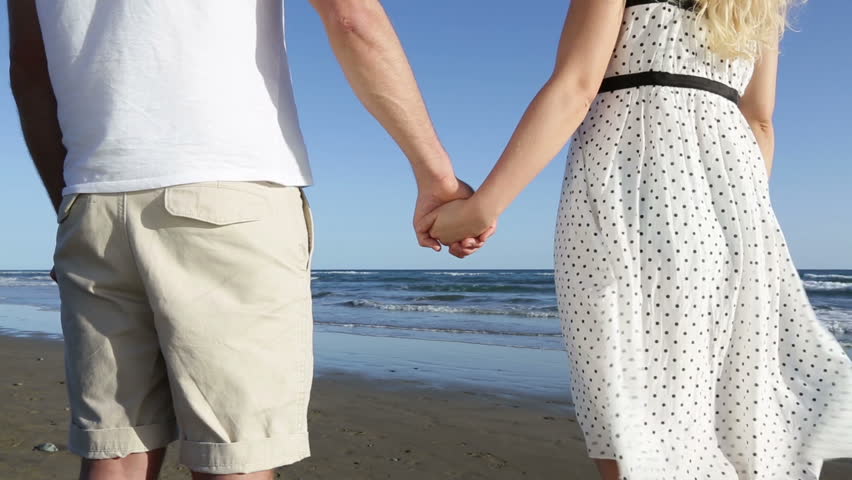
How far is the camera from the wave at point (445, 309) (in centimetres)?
1421

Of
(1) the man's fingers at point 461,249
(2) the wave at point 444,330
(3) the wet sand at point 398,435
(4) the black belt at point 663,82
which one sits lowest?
(2) the wave at point 444,330

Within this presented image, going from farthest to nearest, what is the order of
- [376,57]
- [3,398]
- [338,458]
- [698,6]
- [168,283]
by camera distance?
1. [3,398]
2. [338,458]
3. [698,6]
4. [376,57]
5. [168,283]

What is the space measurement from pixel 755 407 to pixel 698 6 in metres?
1.07

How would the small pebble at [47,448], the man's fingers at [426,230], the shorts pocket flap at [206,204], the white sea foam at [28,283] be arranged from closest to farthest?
the shorts pocket flap at [206,204] → the man's fingers at [426,230] → the small pebble at [47,448] → the white sea foam at [28,283]

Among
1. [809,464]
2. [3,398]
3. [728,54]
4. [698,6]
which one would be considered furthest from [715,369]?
[3,398]

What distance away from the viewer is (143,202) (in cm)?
130

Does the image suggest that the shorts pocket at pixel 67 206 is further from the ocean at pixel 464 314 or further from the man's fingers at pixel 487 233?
the ocean at pixel 464 314

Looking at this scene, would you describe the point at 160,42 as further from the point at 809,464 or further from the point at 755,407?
the point at 809,464

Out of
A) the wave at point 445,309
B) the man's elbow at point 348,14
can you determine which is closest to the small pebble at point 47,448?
the man's elbow at point 348,14

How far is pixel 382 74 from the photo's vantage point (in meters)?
1.53

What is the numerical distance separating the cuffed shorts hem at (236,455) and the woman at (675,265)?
809mm

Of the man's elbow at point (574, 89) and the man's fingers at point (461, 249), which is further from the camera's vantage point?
the man's fingers at point (461, 249)

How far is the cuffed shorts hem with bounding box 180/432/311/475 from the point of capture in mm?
1299

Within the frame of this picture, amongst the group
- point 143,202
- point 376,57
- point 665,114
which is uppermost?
point 376,57
